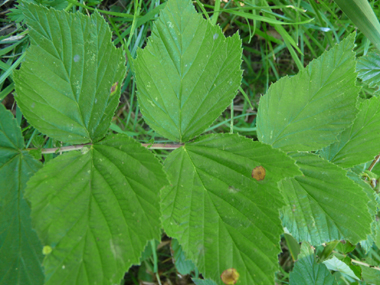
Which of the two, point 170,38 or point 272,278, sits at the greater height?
point 170,38

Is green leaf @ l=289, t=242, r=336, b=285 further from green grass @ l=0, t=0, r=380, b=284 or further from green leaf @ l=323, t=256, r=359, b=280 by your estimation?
green grass @ l=0, t=0, r=380, b=284

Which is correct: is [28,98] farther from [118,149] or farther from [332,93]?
[332,93]

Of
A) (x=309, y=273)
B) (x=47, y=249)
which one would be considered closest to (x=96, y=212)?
(x=47, y=249)

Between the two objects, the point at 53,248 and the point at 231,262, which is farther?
the point at 231,262

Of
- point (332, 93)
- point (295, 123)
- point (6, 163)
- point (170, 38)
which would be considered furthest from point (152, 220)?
point (332, 93)

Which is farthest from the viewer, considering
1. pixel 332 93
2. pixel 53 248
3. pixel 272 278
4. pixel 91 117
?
pixel 332 93

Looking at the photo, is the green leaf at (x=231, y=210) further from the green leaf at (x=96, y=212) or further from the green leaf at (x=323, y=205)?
the green leaf at (x=323, y=205)

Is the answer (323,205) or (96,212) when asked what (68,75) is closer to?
(96,212)

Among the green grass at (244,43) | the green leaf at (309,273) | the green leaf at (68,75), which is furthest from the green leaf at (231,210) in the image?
the green grass at (244,43)

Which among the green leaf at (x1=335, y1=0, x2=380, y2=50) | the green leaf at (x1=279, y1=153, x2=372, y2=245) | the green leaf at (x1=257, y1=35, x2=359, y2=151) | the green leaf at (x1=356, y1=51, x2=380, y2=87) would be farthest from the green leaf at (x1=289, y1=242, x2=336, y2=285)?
the green leaf at (x1=335, y1=0, x2=380, y2=50)
